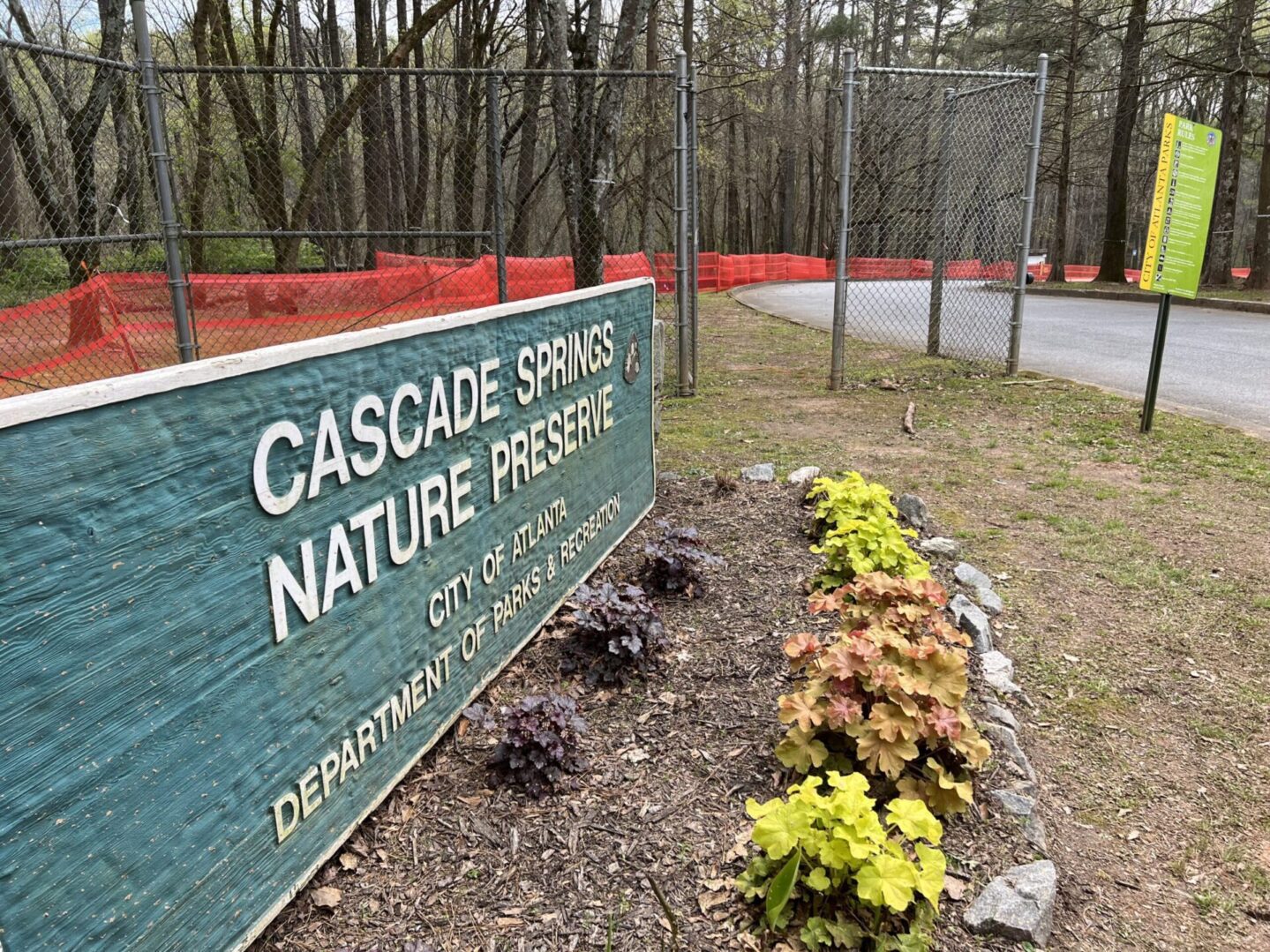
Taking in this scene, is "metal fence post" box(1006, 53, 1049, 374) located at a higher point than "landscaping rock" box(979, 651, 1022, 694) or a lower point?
higher

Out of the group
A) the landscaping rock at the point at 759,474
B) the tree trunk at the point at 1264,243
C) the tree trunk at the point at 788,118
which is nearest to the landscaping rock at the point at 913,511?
the landscaping rock at the point at 759,474

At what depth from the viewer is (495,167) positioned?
18.9 feet

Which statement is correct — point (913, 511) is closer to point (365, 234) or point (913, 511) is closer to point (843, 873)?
point (843, 873)

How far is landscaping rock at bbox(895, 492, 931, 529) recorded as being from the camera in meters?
4.52

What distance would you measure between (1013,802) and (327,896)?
5.92ft

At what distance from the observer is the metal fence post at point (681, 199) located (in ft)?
22.7

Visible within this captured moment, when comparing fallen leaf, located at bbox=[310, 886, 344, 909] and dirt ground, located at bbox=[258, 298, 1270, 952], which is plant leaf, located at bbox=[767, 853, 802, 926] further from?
fallen leaf, located at bbox=[310, 886, 344, 909]

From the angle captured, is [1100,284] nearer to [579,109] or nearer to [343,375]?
[579,109]

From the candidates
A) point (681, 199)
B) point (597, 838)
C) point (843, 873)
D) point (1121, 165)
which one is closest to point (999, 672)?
point (843, 873)

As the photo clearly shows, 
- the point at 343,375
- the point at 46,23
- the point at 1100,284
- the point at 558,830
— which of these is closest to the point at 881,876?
the point at 558,830

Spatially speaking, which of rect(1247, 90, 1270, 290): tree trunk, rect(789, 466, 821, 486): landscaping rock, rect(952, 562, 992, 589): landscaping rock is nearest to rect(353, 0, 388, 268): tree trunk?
rect(789, 466, 821, 486): landscaping rock

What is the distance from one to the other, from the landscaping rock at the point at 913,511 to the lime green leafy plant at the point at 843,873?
103 inches

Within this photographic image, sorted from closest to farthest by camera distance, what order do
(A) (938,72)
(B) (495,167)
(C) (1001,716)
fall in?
(C) (1001,716) → (B) (495,167) → (A) (938,72)

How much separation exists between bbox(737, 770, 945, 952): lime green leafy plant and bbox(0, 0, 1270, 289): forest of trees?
4358 mm
